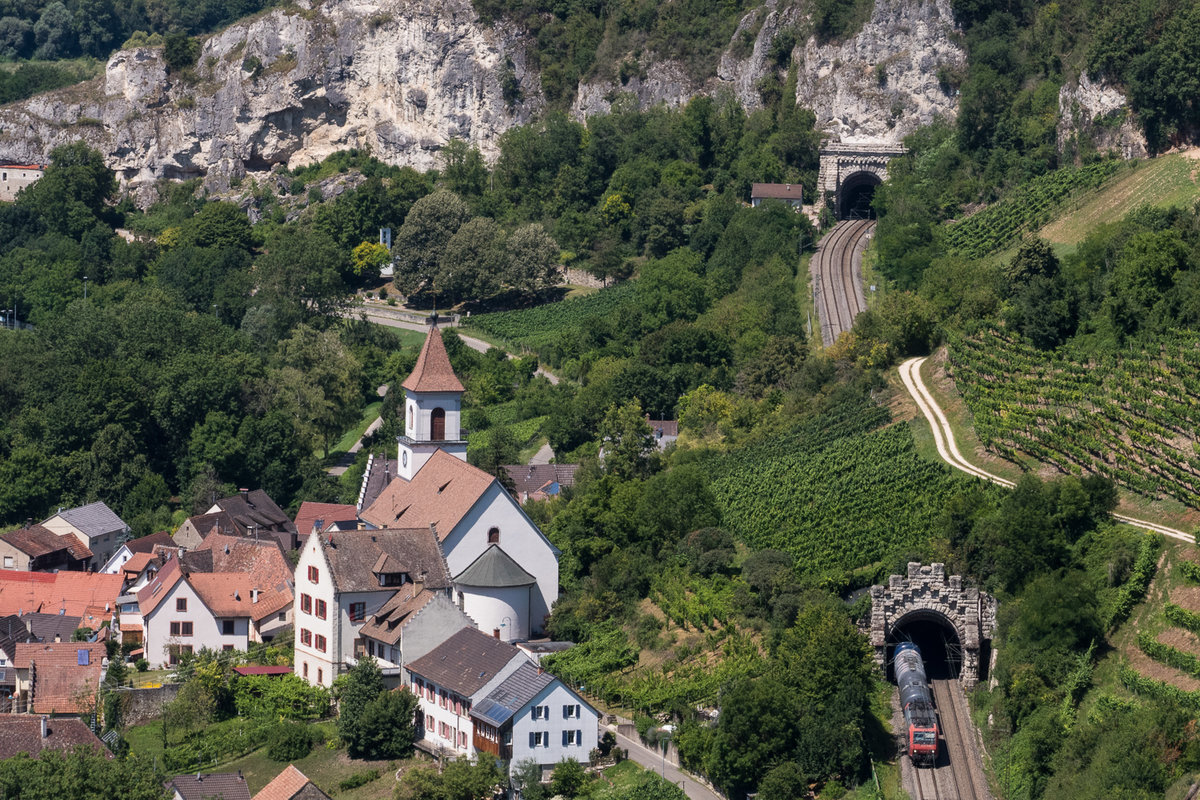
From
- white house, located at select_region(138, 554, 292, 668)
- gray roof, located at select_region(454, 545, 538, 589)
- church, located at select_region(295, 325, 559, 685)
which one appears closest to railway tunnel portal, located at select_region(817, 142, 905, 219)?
church, located at select_region(295, 325, 559, 685)

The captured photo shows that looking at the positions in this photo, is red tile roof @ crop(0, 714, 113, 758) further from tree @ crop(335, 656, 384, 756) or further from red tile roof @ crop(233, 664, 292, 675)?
red tile roof @ crop(233, 664, 292, 675)

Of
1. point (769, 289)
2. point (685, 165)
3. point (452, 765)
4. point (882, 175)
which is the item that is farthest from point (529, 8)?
point (452, 765)

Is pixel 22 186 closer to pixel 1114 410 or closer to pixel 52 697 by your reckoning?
pixel 52 697

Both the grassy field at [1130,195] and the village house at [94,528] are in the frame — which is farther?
the grassy field at [1130,195]

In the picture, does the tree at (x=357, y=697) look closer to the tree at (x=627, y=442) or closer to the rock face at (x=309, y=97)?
the tree at (x=627, y=442)

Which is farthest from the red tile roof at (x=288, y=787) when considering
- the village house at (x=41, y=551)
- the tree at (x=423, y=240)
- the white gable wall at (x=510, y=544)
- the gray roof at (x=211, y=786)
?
the tree at (x=423, y=240)

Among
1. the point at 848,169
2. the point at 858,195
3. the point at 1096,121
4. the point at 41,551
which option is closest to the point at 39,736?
the point at 41,551
